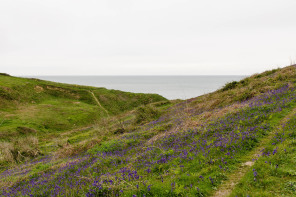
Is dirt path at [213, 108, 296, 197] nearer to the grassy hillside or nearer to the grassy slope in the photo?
the grassy hillside

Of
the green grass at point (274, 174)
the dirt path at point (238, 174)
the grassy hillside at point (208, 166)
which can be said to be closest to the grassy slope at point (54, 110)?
the grassy hillside at point (208, 166)

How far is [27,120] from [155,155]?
4304 cm

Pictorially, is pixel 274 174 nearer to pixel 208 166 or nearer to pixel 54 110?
pixel 208 166

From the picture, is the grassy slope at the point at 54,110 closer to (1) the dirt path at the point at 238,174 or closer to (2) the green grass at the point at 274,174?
(1) the dirt path at the point at 238,174

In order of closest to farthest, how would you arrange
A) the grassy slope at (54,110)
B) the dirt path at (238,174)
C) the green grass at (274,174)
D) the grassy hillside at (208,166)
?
the green grass at (274,174)
the dirt path at (238,174)
the grassy hillside at (208,166)
the grassy slope at (54,110)

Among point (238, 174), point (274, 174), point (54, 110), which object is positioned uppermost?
point (274, 174)

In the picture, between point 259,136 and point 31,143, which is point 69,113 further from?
point 259,136

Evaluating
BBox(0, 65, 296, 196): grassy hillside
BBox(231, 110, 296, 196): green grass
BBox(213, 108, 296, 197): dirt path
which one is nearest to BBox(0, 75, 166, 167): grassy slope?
BBox(0, 65, 296, 196): grassy hillside

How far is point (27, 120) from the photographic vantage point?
4309 cm

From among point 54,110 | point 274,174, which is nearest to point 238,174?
point 274,174

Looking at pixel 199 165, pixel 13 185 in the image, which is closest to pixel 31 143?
pixel 13 185

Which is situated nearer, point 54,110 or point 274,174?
point 274,174

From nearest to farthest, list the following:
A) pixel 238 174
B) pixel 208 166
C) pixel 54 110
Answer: pixel 238 174 → pixel 208 166 → pixel 54 110

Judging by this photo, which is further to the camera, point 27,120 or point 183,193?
point 27,120
